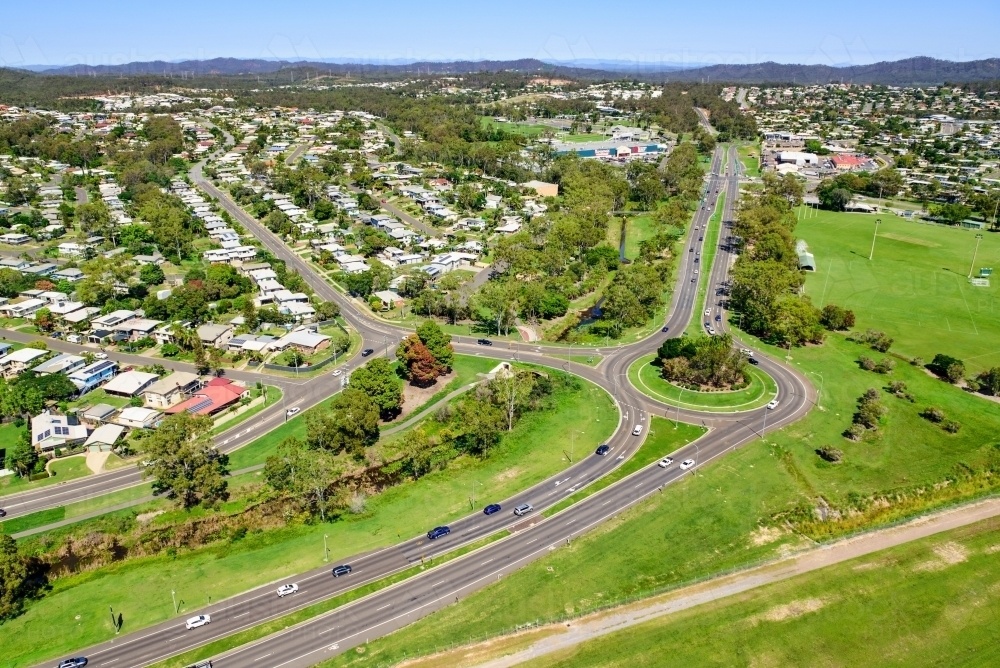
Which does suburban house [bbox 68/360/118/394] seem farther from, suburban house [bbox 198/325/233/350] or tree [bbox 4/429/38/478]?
tree [bbox 4/429/38/478]

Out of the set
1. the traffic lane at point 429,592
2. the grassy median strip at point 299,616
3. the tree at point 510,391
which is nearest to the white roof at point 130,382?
the tree at point 510,391

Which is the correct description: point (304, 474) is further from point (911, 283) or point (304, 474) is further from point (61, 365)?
point (911, 283)

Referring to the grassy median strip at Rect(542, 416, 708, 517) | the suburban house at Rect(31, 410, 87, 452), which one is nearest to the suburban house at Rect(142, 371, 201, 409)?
the suburban house at Rect(31, 410, 87, 452)

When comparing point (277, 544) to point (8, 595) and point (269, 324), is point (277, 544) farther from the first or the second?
point (269, 324)

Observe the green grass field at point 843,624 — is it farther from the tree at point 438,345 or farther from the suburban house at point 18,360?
the suburban house at point 18,360

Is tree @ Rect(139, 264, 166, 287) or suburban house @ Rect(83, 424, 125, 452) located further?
tree @ Rect(139, 264, 166, 287)

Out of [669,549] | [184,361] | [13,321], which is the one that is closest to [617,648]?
[669,549]
